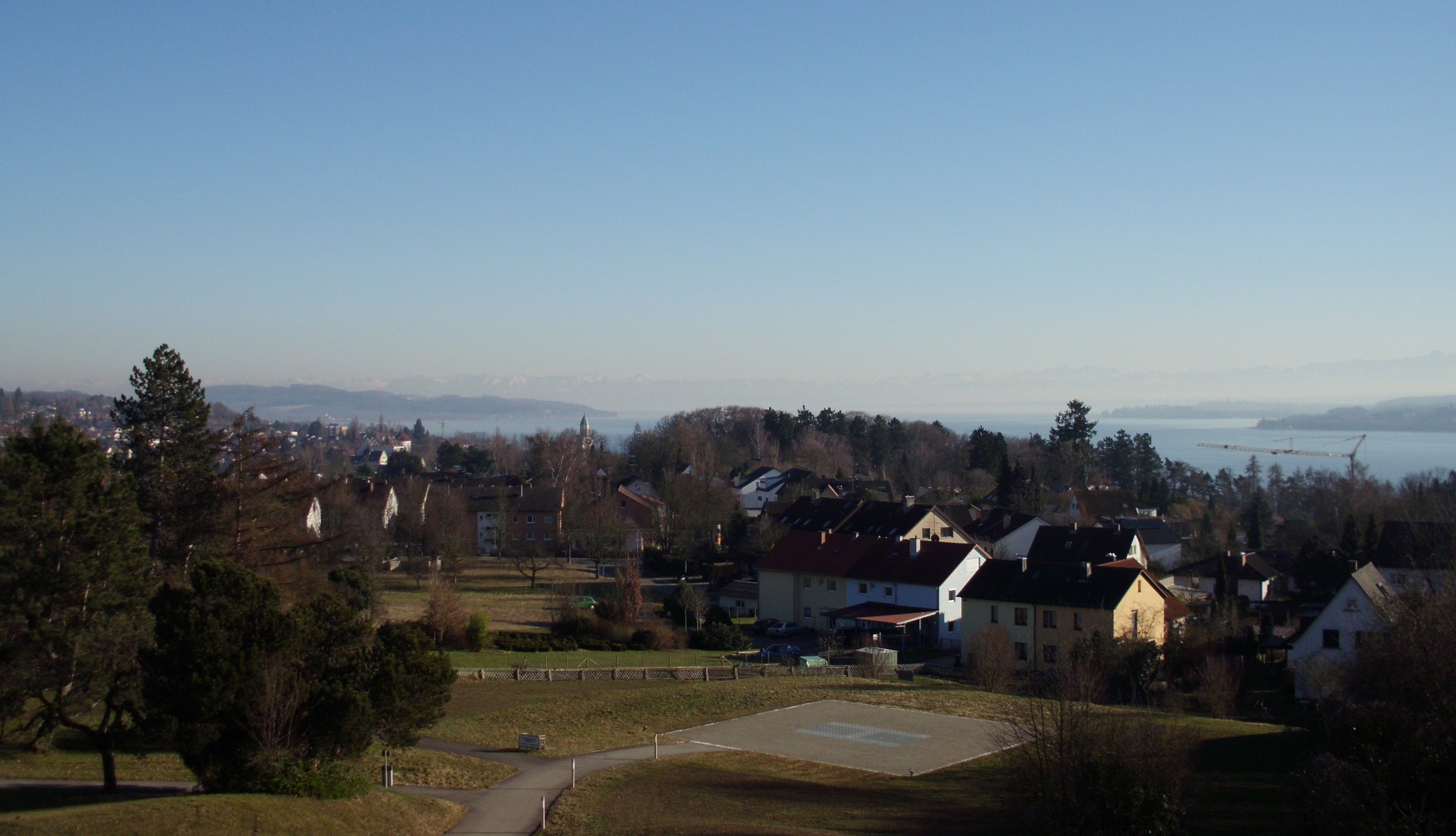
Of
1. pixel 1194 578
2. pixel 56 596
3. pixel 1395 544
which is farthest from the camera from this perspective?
pixel 1194 578

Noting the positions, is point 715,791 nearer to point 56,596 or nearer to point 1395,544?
point 56,596

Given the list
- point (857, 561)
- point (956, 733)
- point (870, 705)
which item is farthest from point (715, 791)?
point (857, 561)

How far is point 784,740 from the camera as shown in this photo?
87.0ft

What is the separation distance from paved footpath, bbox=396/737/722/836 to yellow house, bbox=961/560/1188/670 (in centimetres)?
1862

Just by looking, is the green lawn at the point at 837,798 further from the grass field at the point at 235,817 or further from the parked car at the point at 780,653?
the parked car at the point at 780,653

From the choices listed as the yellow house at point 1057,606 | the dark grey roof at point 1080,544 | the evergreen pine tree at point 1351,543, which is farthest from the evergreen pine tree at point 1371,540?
the yellow house at point 1057,606

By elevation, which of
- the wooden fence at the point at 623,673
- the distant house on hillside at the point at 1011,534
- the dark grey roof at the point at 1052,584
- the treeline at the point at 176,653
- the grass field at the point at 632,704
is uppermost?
the treeline at the point at 176,653

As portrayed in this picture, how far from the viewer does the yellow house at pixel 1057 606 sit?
39.3 meters

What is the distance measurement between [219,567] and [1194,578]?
5565cm

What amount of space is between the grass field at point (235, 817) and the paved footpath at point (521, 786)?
836 mm

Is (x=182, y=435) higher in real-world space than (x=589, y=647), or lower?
higher

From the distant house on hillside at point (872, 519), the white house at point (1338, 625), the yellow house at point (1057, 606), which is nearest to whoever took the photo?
the white house at point (1338, 625)

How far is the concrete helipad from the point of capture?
24.6 meters

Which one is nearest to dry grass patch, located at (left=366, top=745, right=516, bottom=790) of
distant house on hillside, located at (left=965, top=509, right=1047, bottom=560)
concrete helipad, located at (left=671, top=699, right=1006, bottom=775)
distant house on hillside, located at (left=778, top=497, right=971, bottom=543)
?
concrete helipad, located at (left=671, top=699, right=1006, bottom=775)
